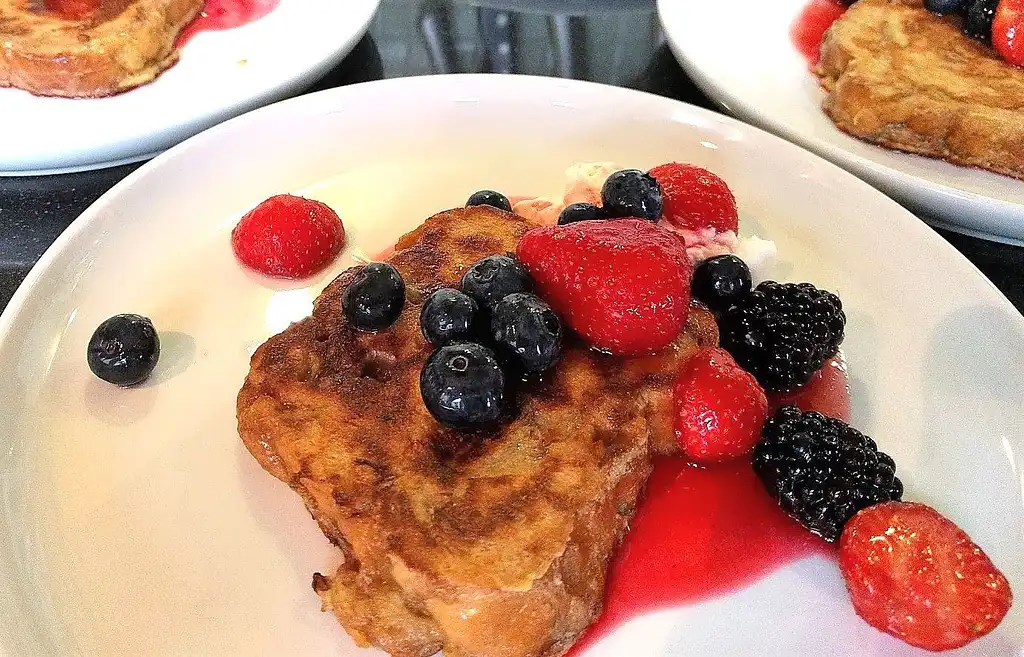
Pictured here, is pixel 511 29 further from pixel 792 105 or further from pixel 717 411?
pixel 717 411

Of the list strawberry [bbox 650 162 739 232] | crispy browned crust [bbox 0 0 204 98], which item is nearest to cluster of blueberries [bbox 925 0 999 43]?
strawberry [bbox 650 162 739 232]

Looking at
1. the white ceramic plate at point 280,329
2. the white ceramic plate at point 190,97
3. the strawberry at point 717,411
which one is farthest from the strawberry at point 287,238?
the strawberry at point 717,411

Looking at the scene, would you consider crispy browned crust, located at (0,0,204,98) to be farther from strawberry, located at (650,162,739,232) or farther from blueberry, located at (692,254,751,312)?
blueberry, located at (692,254,751,312)

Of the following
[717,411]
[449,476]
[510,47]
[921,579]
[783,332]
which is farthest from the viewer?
[510,47]

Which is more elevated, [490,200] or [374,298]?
[374,298]

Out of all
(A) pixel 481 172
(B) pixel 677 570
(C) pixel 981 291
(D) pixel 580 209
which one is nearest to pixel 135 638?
(B) pixel 677 570

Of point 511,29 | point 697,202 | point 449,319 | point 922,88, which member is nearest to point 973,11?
point 922,88

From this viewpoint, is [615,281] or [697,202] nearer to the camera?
[615,281]

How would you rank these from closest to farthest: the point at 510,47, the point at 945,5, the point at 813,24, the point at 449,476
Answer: the point at 449,476
the point at 945,5
the point at 813,24
the point at 510,47
